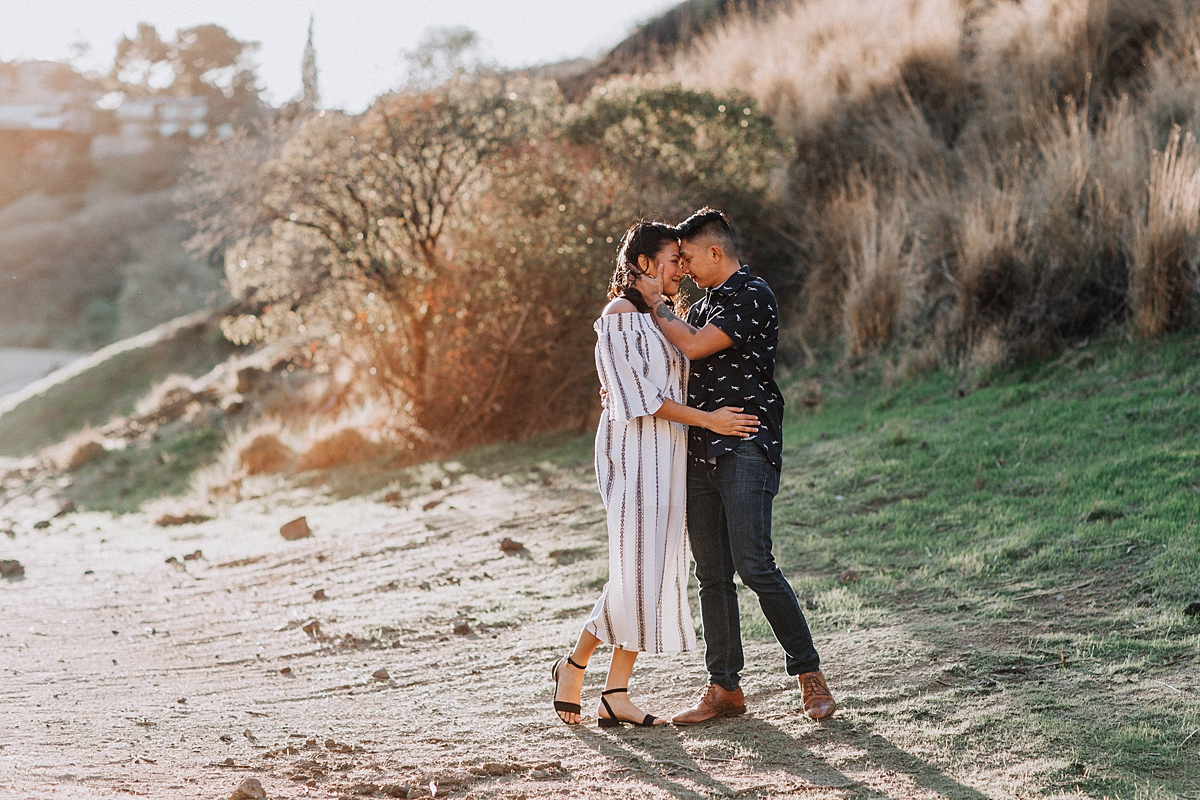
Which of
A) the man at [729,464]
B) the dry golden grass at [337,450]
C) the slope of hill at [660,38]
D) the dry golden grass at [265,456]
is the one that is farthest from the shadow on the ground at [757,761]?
the slope of hill at [660,38]

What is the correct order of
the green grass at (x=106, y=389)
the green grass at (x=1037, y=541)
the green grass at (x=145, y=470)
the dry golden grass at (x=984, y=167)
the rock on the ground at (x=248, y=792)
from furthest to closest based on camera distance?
the green grass at (x=106, y=389)
the green grass at (x=145, y=470)
the dry golden grass at (x=984, y=167)
the green grass at (x=1037, y=541)
the rock on the ground at (x=248, y=792)

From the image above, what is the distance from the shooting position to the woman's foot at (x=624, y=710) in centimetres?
408

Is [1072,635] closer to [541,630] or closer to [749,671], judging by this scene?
[749,671]

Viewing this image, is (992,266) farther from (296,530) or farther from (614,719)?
(614,719)

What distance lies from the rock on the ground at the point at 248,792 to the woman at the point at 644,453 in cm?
132

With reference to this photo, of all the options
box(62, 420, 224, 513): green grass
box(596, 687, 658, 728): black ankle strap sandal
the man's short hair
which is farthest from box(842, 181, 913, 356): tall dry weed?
box(62, 420, 224, 513): green grass

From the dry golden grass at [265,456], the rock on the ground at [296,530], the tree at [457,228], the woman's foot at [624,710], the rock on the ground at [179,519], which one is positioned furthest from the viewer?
the dry golden grass at [265,456]

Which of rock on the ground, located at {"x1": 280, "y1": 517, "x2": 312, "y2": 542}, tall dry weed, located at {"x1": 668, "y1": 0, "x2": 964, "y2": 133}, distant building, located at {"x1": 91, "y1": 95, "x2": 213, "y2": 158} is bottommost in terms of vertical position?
rock on the ground, located at {"x1": 280, "y1": 517, "x2": 312, "y2": 542}

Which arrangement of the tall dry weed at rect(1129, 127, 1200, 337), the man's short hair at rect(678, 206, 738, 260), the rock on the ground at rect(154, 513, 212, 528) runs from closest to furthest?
the man's short hair at rect(678, 206, 738, 260)
the tall dry weed at rect(1129, 127, 1200, 337)
the rock on the ground at rect(154, 513, 212, 528)

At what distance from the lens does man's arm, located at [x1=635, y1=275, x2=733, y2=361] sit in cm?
376

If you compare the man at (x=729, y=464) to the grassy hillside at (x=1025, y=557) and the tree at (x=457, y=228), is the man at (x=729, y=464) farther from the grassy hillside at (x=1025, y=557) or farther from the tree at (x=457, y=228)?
the tree at (x=457, y=228)

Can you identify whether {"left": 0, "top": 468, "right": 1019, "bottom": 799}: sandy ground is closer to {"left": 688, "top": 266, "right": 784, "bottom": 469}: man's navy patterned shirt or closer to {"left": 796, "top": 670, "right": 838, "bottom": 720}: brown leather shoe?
{"left": 796, "top": 670, "right": 838, "bottom": 720}: brown leather shoe

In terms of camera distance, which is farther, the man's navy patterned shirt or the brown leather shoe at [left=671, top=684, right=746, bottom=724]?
the brown leather shoe at [left=671, top=684, right=746, bottom=724]

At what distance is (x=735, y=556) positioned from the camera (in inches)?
151
